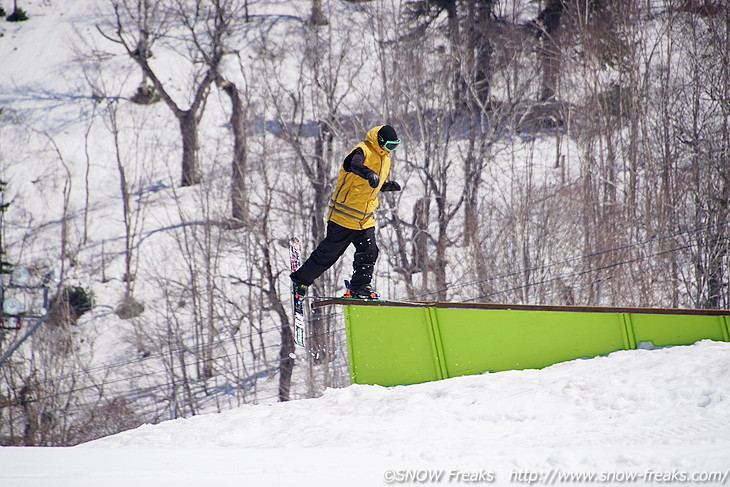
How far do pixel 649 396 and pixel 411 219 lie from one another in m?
18.9

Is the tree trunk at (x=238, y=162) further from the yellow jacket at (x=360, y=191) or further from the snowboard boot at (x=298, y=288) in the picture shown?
the yellow jacket at (x=360, y=191)

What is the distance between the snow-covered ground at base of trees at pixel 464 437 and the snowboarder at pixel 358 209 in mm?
1360

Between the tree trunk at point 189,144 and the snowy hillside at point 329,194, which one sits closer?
the snowy hillside at point 329,194

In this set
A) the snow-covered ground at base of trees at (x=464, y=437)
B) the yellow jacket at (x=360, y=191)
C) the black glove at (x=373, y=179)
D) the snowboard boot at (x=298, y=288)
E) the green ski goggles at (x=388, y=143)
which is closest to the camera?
the snow-covered ground at base of trees at (x=464, y=437)

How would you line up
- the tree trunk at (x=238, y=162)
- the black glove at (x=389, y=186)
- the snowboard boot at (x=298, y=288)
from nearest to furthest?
the black glove at (x=389, y=186) → the snowboard boot at (x=298, y=288) → the tree trunk at (x=238, y=162)

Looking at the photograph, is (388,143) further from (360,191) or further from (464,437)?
(464,437)

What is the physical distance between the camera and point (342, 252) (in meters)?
7.79

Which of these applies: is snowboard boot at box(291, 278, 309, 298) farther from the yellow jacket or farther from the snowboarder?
the yellow jacket

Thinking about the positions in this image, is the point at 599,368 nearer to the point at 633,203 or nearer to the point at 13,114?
the point at 633,203

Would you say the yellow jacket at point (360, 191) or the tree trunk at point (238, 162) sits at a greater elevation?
the tree trunk at point (238, 162)

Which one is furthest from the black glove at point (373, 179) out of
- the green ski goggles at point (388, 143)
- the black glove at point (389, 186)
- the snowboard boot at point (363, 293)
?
the snowboard boot at point (363, 293)

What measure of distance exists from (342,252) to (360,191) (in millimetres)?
827

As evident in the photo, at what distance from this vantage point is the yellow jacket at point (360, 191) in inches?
277

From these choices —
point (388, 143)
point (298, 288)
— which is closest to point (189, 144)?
point (298, 288)
